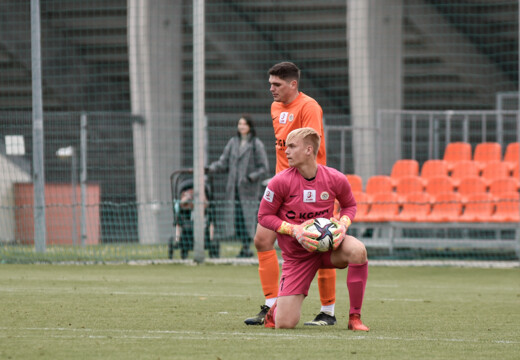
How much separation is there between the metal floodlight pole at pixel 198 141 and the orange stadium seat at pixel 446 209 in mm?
3437

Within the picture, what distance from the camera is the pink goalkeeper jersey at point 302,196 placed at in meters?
6.04

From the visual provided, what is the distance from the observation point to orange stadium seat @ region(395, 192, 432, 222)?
13625 millimetres

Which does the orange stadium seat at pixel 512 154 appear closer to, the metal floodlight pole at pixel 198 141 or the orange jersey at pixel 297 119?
the metal floodlight pole at pixel 198 141

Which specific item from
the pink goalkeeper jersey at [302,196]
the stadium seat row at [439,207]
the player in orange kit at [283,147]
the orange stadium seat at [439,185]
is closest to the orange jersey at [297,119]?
the player in orange kit at [283,147]

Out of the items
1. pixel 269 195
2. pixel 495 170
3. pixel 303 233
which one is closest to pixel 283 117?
pixel 269 195

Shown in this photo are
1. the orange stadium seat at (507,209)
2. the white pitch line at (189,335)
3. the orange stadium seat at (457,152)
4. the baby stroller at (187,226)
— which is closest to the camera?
the white pitch line at (189,335)

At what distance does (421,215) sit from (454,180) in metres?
1.30

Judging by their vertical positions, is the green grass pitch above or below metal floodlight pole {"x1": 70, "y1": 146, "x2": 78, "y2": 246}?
below

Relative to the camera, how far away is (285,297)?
6.06 metres

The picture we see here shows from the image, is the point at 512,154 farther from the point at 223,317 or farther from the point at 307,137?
the point at 307,137

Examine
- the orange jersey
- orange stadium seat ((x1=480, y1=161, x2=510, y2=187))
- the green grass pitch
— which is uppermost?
the orange jersey

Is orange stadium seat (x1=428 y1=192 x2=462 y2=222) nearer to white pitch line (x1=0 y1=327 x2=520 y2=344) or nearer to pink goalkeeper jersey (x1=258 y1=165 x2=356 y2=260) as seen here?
pink goalkeeper jersey (x1=258 y1=165 x2=356 y2=260)

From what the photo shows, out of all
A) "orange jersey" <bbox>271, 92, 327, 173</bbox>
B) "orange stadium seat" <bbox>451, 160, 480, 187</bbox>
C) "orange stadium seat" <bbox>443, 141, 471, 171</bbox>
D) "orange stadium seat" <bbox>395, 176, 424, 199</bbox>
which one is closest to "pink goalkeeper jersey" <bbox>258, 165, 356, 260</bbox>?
"orange jersey" <bbox>271, 92, 327, 173</bbox>

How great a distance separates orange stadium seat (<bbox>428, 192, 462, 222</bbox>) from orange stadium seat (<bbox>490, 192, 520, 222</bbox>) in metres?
0.54
